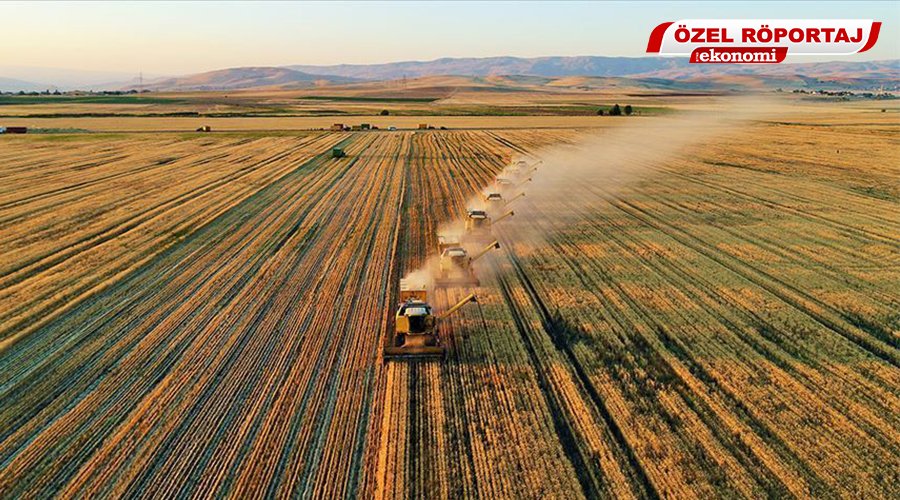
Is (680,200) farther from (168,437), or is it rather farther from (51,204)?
(51,204)

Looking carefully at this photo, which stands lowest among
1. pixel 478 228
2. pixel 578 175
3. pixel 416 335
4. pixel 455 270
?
pixel 578 175

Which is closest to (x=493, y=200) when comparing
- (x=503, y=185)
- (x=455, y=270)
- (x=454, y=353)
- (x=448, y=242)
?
(x=503, y=185)

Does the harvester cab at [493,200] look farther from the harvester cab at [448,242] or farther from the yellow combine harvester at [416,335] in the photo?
the yellow combine harvester at [416,335]

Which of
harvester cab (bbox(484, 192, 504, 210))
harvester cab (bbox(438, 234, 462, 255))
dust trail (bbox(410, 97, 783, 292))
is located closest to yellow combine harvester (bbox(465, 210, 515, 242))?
dust trail (bbox(410, 97, 783, 292))

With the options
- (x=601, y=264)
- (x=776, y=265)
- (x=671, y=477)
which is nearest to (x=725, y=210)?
(x=776, y=265)

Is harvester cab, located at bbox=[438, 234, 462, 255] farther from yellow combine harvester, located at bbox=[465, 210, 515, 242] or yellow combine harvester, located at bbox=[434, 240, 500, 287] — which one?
yellow combine harvester, located at bbox=[465, 210, 515, 242]

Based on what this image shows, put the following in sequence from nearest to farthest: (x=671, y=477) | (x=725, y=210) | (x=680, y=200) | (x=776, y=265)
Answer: (x=671, y=477)
(x=776, y=265)
(x=725, y=210)
(x=680, y=200)

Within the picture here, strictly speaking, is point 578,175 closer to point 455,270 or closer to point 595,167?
point 595,167

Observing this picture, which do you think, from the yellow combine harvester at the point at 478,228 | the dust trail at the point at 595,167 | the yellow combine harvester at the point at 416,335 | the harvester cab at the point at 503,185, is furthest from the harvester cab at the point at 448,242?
the harvester cab at the point at 503,185
